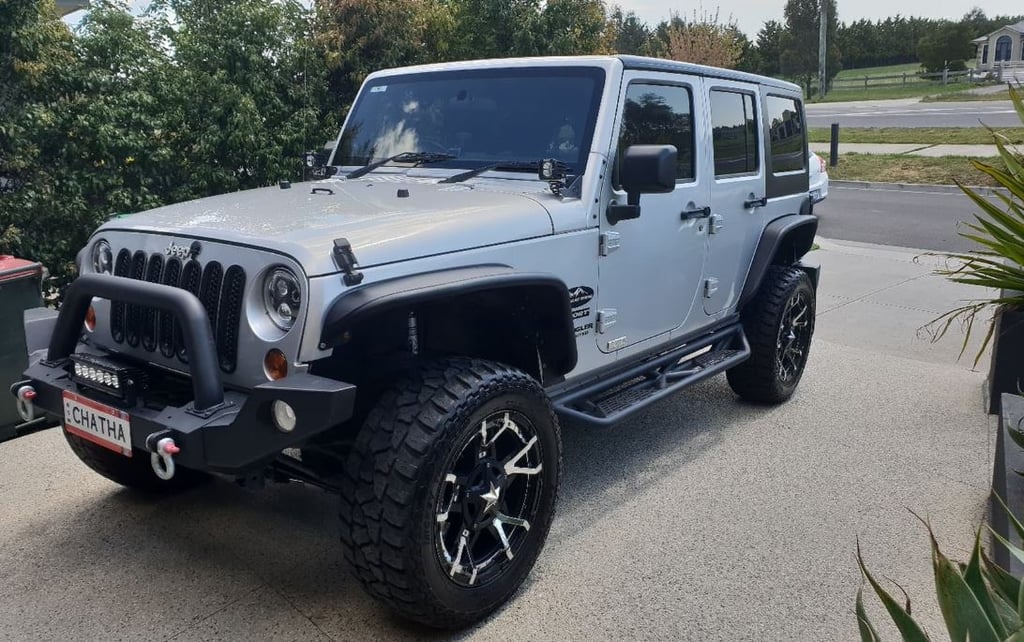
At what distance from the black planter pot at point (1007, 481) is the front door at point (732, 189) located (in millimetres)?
1492

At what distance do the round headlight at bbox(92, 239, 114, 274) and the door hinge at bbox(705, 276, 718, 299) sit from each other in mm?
2891

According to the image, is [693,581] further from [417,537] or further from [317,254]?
[317,254]

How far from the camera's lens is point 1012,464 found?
11.1 ft

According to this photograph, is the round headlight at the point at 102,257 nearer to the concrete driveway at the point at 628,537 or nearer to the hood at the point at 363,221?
the hood at the point at 363,221

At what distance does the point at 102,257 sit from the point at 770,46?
60.7 metres

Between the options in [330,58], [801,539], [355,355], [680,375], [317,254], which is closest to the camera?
[317,254]

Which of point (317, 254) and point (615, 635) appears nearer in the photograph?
point (317, 254)

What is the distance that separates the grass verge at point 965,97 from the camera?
117 feet

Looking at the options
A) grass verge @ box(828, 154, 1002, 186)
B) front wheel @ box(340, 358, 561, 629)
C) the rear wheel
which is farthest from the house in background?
the rear wheel

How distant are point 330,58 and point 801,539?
22.0 feet

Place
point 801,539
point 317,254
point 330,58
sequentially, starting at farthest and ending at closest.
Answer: point 330,58
point 801,539
point 317,254

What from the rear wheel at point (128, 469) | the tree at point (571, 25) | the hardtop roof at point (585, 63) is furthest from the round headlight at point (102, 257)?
the tree at point (571, 25)

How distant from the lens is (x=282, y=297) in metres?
2.73

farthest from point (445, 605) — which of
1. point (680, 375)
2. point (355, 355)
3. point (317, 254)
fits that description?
point (680, 375)
